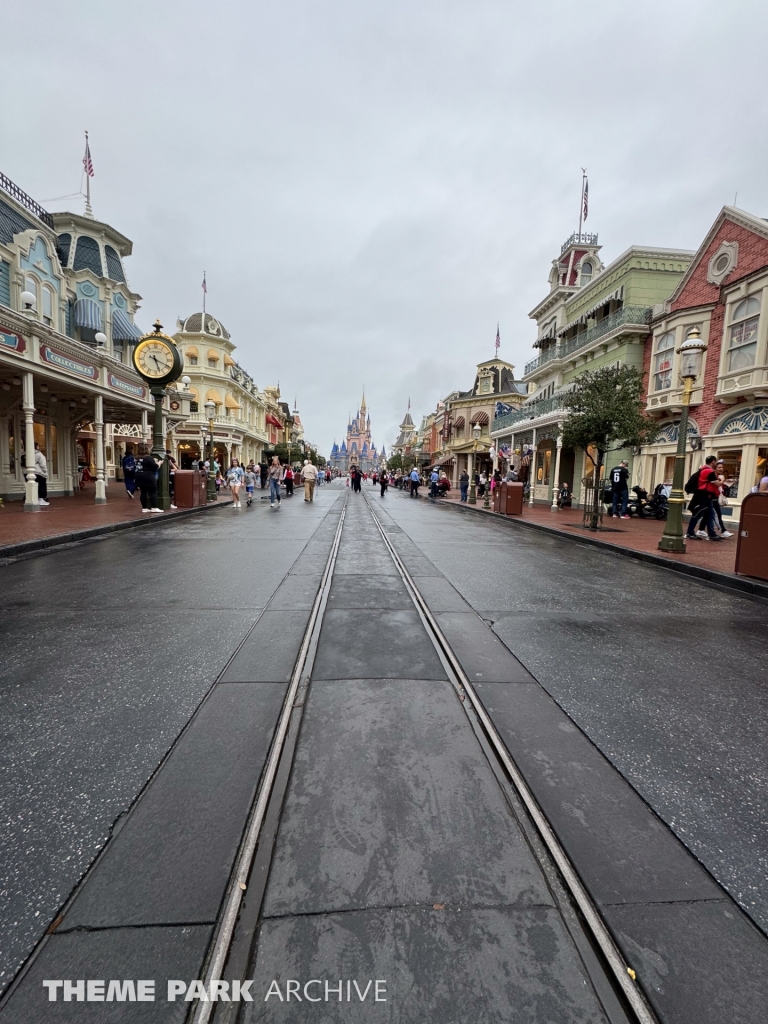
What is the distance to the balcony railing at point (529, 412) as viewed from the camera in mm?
21391

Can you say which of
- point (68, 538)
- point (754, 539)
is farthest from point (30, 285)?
point (754, 539)

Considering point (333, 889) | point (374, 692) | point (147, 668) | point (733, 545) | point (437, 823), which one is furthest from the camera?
point (733, 545)

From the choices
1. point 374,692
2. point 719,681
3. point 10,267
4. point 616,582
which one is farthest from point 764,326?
point 10,267

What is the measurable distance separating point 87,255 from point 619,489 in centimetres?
2366

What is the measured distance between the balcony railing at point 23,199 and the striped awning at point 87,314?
305cm

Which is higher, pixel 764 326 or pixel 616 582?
pixel 764 326

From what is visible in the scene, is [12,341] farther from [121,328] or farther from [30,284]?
[121,328]

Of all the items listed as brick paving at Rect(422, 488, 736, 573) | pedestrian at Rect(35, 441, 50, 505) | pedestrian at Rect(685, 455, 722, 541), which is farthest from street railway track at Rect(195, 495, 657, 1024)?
pedestrian at Rect(35, 441, 50, 505)

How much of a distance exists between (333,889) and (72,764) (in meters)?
1.55

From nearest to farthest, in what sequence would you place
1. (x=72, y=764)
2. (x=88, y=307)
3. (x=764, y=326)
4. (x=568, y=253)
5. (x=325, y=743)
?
(x=72, y=764)
(x=325, y=743)
(x=764, y=326)
(x=88, y=307)
(x=568, y=253)

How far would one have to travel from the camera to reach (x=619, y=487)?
55.0 feet

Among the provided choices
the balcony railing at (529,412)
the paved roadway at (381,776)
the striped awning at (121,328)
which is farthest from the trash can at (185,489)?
the balcony railing at (529,412)

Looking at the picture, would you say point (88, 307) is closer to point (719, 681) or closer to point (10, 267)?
point (10, 267)

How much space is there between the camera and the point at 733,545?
10727 mm
